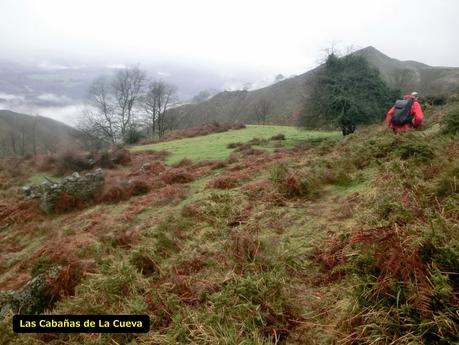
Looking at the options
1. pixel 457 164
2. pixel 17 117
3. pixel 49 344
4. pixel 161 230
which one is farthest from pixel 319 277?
pixel 17 117

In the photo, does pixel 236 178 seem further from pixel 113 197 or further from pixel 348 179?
pixel 113 197

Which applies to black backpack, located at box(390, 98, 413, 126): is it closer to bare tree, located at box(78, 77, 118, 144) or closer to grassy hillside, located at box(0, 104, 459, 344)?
grassy hillside, located at box(0, 104, 459, 344)

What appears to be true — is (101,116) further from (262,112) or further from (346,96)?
(262,112)

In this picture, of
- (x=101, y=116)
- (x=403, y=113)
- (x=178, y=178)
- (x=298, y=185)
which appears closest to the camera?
(x=298, y=185)

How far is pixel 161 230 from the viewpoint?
660 cm

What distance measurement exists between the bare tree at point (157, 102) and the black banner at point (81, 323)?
169ft

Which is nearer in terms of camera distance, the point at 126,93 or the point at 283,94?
the point at 126,93

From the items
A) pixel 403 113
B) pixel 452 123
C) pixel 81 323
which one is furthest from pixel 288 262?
pixel 403 113

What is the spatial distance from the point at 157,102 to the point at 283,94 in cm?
8176

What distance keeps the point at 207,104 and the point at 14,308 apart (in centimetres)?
14533

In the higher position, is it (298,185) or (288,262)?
(298,185)

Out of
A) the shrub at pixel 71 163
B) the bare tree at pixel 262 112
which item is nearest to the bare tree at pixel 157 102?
the bare tree at pixel 262 112

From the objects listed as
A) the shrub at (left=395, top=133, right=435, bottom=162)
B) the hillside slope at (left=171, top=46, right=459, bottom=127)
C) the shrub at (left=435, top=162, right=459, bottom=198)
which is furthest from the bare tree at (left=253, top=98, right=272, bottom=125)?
the shrub at (left=435, top=162, right=459, bottom=198)

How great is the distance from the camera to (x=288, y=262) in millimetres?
4125
